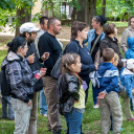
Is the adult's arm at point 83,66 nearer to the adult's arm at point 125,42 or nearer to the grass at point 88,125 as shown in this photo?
the grass at point 88,125

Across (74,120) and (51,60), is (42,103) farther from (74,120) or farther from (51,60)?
(74,120)

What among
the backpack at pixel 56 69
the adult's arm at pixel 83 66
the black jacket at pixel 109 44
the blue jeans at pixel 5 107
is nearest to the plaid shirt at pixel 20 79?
the backpack at pixel 56 69

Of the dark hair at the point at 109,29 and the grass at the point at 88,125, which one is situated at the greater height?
the dark hair at the point at 109,29

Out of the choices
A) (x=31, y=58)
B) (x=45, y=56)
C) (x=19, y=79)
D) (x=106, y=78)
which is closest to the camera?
(x=19, y=79)

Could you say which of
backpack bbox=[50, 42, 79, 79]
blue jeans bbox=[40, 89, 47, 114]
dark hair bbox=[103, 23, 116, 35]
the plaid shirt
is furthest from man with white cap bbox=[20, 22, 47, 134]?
blue jeans bbox=[40, 89, 47, 114]

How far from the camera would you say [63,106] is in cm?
456

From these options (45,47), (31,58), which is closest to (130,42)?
(45,47)

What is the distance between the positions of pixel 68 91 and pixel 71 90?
7cm

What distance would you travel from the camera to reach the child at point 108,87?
16.6 ft

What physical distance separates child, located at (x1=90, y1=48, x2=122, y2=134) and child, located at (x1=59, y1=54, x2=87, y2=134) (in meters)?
0.65

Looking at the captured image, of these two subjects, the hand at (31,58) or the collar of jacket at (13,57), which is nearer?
the collar of jacket at (13,57)

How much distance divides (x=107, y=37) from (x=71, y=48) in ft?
3.63

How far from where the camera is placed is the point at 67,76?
14.7ft

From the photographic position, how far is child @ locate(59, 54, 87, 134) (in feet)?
14.6
